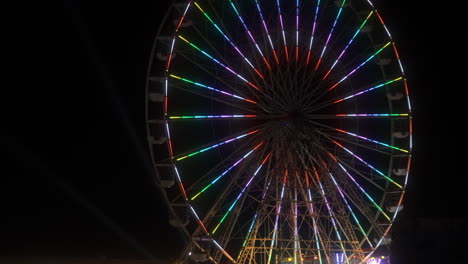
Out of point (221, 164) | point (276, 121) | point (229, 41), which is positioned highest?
point (229, 41)

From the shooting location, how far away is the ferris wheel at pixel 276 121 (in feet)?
61.0

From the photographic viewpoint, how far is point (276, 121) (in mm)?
18500

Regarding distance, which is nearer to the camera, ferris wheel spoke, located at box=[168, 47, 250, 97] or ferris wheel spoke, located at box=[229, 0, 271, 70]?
ferris wheel spoke, located at box=[168, 47, 250, 97]

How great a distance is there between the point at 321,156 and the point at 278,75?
3.22m

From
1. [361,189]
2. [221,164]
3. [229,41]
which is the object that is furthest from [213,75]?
[361,189]

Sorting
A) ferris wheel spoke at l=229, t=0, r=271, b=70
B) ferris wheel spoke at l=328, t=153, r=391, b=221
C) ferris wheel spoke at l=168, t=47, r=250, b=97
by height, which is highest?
ferris wheel spoke at l=229, t=0, r=271, b=70

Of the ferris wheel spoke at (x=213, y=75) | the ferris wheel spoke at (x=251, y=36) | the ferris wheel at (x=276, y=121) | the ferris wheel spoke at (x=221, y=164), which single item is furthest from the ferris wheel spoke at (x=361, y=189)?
the ferris wheel spoke at (x=213, y=75)

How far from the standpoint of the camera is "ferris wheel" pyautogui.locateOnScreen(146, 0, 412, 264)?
1858 centimetres

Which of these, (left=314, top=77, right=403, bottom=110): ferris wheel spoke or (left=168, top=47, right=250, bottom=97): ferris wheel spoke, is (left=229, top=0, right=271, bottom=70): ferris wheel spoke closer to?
(left=168, top=47, right=250, bottom=97): ferris wheel spoke

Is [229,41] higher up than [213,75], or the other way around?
[229,41]

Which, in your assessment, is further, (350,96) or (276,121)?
(350,96)

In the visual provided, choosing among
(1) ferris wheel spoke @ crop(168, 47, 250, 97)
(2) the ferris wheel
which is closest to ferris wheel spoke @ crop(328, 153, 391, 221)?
(2) the ferris wheel

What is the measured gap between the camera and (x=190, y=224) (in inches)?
755

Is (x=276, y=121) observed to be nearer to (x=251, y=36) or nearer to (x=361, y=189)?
(x=251, y=36)
